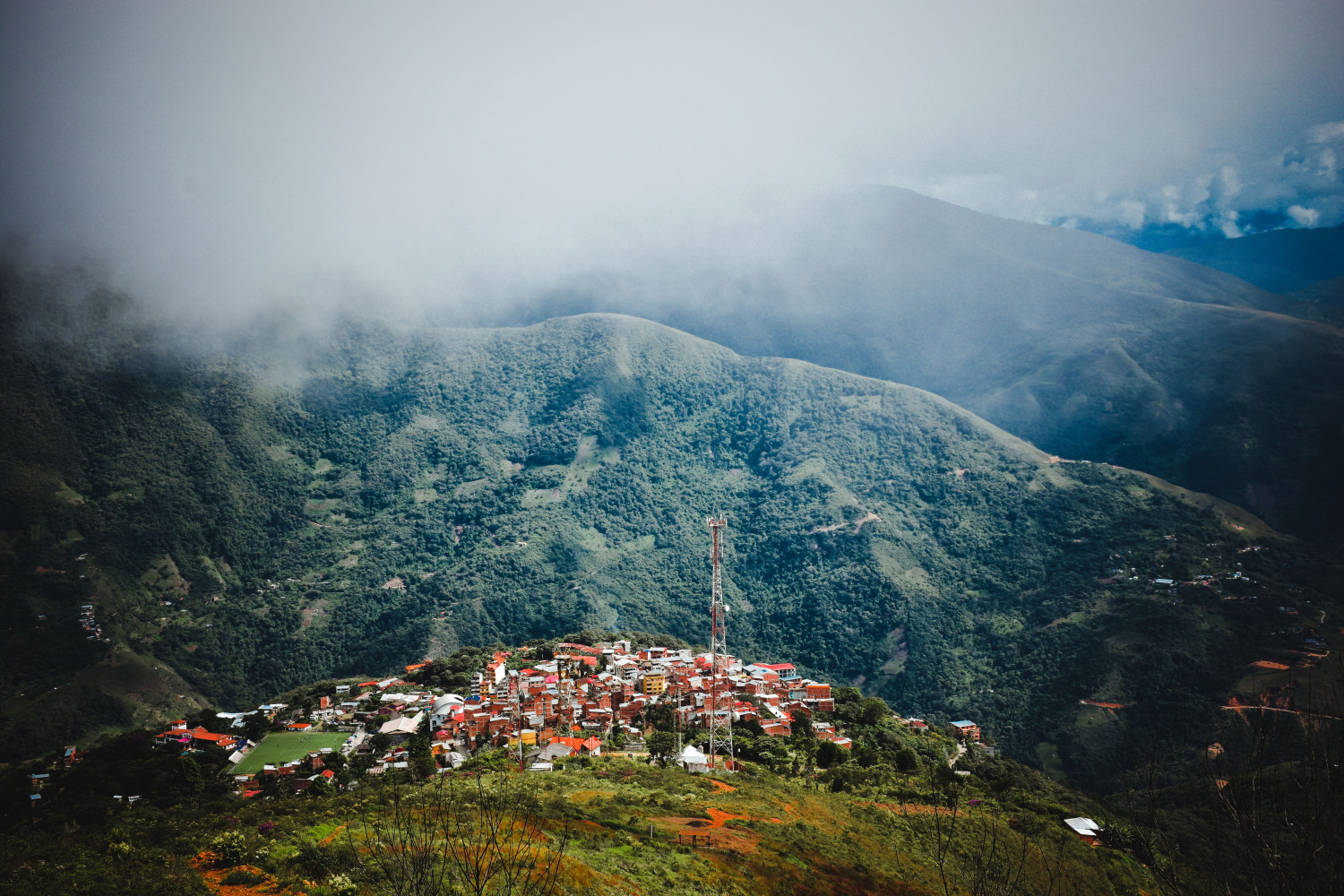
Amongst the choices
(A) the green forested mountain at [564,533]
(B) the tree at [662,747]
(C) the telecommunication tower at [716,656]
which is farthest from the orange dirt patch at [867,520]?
(B) the tree at [662,747]

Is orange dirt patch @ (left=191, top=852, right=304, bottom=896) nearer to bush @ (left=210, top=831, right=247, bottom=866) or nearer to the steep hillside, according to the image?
bush @ (left=210, top=831, right=247, bottom=866)

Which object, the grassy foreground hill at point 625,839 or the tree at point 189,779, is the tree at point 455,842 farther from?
the tree at point 189,779

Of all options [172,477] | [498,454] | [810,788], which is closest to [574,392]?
[498,454]

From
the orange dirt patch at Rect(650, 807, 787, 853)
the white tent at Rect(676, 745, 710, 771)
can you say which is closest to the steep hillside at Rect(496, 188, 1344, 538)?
the white tent at Rect(676, 745, 710, 771)

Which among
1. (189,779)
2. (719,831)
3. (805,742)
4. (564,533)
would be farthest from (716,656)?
(564,533)

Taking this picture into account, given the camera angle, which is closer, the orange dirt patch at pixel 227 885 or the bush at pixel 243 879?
the orange dirt patch at pixel 227 885

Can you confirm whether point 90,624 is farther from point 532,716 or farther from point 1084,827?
point 1084,827
